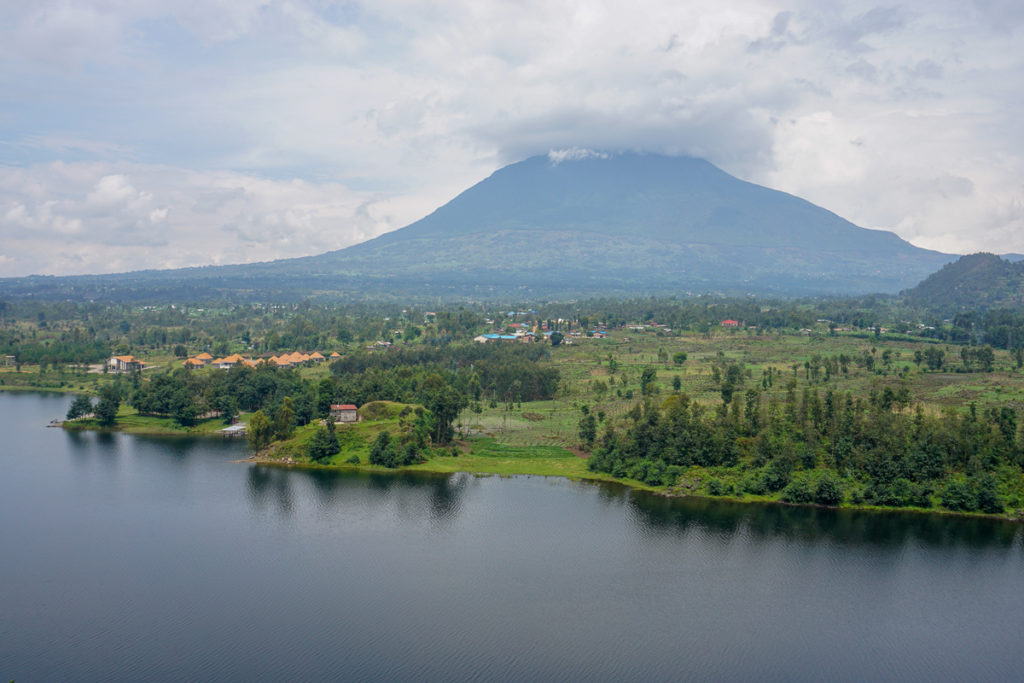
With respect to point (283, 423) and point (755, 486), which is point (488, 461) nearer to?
point (283, 423)

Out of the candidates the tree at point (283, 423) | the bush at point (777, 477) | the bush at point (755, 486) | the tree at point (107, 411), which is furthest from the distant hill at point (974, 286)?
the tree at point (107, 411)

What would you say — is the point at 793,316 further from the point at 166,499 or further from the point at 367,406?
the point at 166,499

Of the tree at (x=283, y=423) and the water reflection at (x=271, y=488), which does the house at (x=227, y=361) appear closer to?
the tree at (x=283, y=423)

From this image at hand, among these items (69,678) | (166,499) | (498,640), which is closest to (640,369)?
(166,499)

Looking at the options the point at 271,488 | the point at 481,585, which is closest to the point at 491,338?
the point at 271,488

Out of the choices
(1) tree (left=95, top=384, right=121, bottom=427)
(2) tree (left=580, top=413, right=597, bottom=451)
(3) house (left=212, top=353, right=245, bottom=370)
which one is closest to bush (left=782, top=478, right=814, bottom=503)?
(2) tree (left=580, top=413, right=597, bottom=451)

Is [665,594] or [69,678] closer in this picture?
[69,678]
